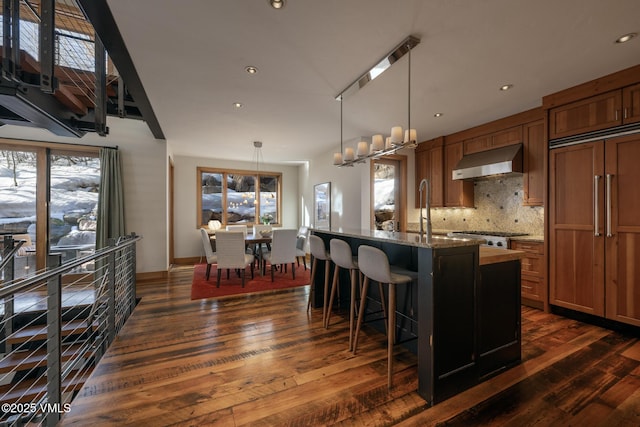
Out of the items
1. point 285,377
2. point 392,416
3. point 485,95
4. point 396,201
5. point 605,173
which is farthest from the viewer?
point 396,201

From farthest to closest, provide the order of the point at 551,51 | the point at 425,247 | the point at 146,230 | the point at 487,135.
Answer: the point at 146,230, the point at 487,135, the point at 551,51, the point at 425,247

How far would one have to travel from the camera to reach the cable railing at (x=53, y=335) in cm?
158

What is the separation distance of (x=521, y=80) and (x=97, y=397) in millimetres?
4626

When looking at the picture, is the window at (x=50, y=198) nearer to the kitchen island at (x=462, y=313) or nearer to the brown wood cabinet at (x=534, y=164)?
the kitchen island at (x=462, y=313)

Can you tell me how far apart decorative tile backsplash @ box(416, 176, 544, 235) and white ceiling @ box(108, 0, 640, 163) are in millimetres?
1124

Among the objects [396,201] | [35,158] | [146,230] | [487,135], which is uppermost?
[487,135]

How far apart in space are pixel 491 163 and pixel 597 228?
4.72ft

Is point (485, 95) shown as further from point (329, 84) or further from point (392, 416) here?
point (392, 416)

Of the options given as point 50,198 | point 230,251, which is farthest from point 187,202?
point 230,251

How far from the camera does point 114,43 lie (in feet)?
7.25

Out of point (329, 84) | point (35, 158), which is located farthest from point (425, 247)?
point (35, 158)

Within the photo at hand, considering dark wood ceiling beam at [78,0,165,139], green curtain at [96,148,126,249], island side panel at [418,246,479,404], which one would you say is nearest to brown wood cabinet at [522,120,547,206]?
island side panel at [418,246,479,404]

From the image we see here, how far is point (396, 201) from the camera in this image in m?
5.42

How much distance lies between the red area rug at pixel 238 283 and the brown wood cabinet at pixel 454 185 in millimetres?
2980
